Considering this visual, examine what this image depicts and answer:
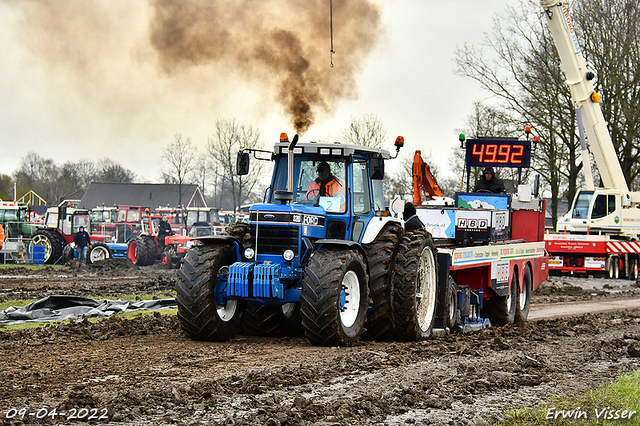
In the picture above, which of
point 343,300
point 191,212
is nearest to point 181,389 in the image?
point 343,300

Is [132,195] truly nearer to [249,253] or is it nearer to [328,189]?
[328,189]

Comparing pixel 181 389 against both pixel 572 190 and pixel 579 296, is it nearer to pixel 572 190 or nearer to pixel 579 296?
pixel 579 296

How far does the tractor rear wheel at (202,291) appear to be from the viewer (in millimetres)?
9438

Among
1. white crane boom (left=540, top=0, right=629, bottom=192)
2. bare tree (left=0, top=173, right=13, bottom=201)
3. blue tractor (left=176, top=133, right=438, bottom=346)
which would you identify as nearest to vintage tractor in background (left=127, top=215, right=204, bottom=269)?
white crane boom (left=540, top=0, right=629, bottom=192)

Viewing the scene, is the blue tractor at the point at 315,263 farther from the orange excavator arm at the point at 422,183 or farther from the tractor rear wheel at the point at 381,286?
the orange excavator arm at the point at 422,183

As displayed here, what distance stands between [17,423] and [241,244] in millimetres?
4989

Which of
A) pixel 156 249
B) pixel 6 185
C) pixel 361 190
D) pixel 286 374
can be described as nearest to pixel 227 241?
pixel 361 190

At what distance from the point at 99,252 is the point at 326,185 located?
23.5m

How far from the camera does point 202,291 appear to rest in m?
9.41

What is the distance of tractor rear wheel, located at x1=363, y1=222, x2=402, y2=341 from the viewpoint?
10.0 metres

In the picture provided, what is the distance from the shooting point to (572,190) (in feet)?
125

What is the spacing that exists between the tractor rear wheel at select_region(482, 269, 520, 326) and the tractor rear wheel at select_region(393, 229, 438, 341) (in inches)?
116

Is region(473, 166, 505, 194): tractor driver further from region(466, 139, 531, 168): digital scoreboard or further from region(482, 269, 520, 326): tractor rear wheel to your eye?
region(482, 269, 520, 326): tractor rear wheel

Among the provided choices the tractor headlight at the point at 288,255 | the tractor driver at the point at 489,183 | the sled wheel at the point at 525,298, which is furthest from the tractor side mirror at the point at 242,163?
the sled wheel at the point at 525,298
